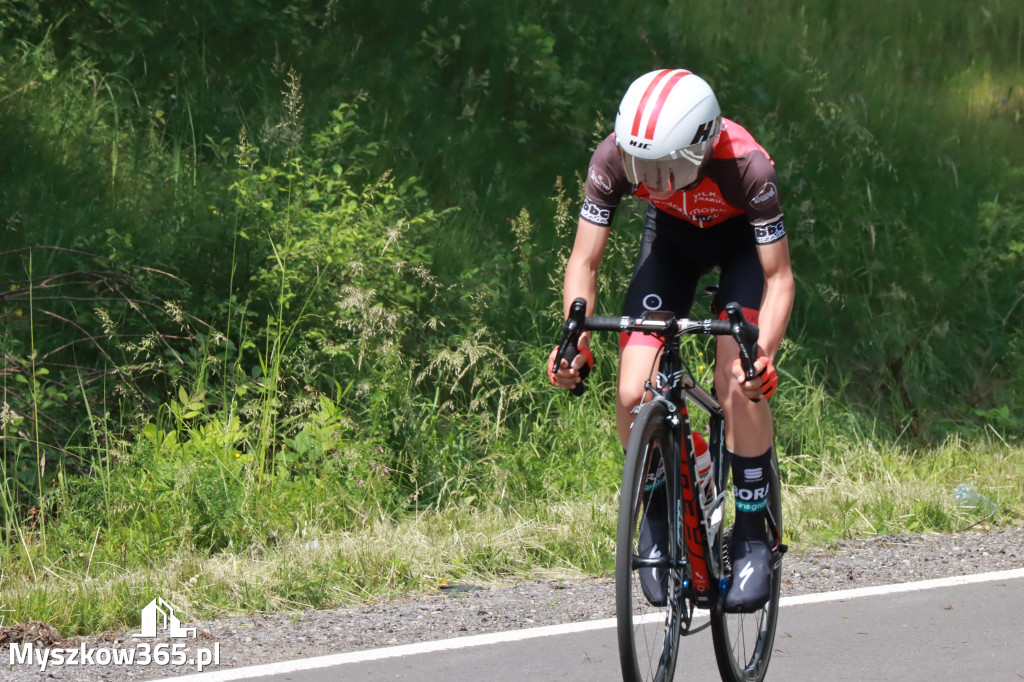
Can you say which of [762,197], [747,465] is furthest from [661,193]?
[747,465]

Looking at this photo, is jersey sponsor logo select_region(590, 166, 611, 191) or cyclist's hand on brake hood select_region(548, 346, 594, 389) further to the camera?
jersey sponsor logo select_region(590, 166, 611, 191)

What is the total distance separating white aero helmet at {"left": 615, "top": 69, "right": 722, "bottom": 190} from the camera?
13.3 feet

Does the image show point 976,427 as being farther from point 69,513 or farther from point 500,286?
point 69,513

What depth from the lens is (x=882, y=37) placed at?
1567cm

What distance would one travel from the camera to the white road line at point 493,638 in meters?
4.72

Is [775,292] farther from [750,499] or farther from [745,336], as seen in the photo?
[750,499]

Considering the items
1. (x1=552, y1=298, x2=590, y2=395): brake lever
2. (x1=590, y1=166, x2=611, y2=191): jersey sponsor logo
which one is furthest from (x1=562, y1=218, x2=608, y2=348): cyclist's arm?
(x1=552, y1=298, x2=590, y2=395): brake lever

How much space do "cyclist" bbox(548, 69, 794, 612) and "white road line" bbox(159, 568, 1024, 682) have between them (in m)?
0.69

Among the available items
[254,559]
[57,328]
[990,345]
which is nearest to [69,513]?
[254,559]

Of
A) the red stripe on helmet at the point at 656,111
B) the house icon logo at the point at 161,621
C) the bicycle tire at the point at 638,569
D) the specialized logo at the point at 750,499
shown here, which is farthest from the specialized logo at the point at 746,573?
the house icon logo at the point at 161,621

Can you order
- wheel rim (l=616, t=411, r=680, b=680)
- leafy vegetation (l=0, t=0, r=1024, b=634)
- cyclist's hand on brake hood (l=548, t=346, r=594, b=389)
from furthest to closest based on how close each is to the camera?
leafy vegetation (l=0, t=0, r=1024, b=634) < cyclist's hand on brake hood (l=548, t=346, r=594, b=389) < wheel rim (l=616, t=411, r=680, b=680)

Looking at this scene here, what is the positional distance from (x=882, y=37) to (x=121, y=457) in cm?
1180

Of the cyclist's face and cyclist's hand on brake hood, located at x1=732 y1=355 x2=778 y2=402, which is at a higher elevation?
the cyclist's face

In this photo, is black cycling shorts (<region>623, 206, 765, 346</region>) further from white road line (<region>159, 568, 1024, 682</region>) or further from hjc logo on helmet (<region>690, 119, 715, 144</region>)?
white road line (<region>159, 568, 1024, 682</region>)
